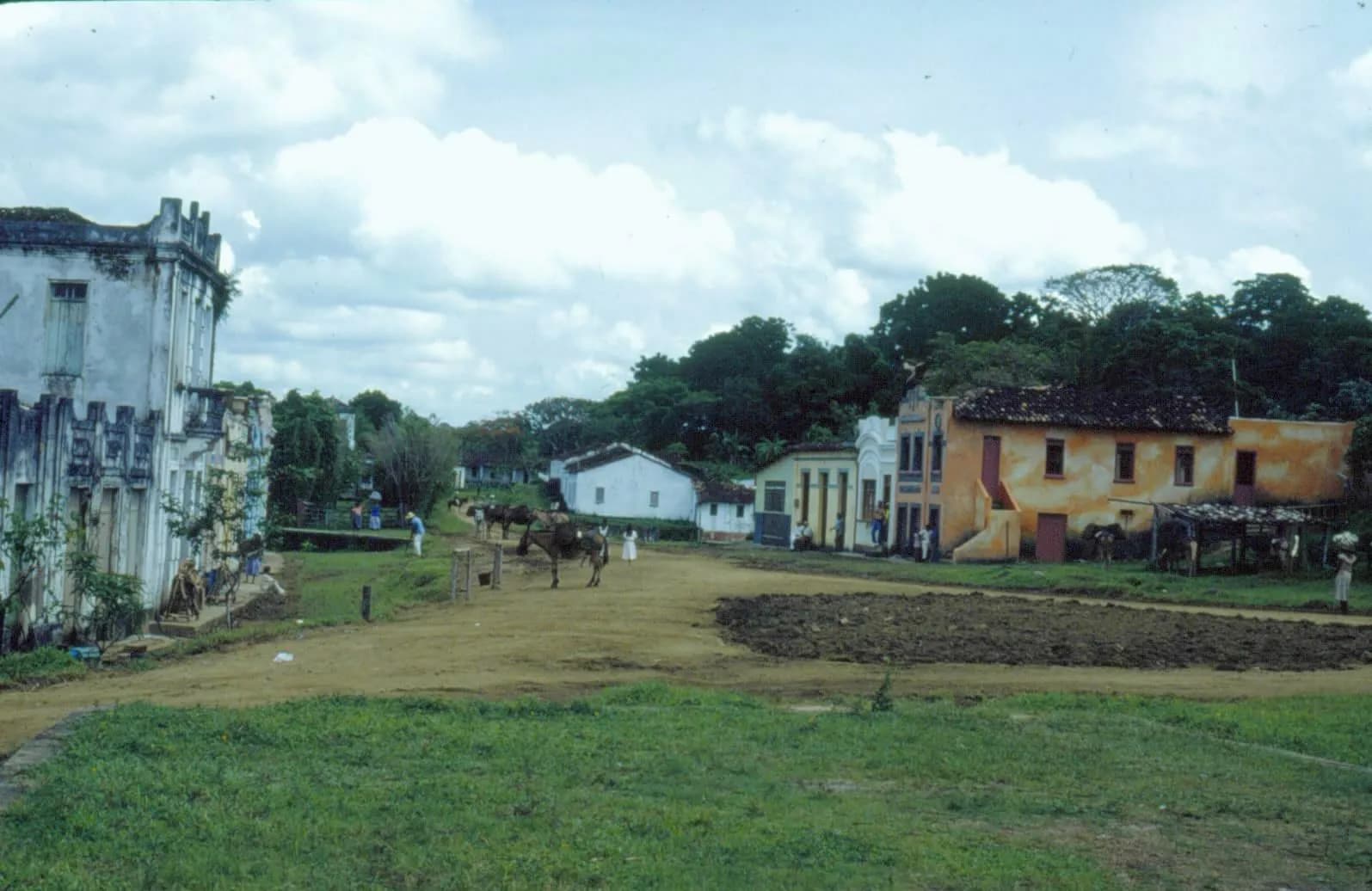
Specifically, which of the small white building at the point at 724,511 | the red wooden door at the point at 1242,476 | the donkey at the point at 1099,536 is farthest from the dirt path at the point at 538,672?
the small white building at the point at 724,511

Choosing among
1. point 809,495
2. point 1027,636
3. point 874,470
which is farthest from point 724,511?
point 1027,636

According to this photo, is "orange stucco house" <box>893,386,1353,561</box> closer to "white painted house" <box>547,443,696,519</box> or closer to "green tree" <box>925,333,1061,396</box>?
"green tree" <box>925,333,1061,396</box>

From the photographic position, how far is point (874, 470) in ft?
207

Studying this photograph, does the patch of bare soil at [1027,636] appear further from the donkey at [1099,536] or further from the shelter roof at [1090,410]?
the shelter roof at [1090,410]

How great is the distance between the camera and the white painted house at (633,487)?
8931 cm

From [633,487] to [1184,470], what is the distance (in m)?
39.7

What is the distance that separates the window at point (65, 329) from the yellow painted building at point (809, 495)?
39.9 m

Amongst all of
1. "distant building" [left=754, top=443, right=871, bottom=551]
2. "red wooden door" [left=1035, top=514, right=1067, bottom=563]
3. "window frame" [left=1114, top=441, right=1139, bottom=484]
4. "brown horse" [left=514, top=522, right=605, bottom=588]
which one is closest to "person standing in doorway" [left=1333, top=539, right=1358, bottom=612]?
"brown horse" [left=514, top=522, right=605, bottom=588]

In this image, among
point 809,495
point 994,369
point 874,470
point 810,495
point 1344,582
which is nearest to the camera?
point 1344,582

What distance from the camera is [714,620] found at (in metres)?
28.9

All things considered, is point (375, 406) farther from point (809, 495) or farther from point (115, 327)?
point (115, 327)

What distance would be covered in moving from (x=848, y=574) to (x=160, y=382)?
2329cm

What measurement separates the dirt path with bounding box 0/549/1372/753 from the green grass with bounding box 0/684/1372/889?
2909mm

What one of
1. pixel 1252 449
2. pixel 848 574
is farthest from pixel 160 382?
pixel 1252 449
